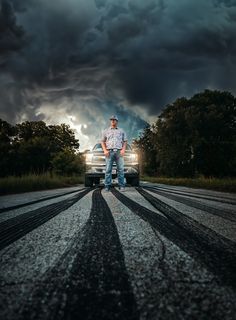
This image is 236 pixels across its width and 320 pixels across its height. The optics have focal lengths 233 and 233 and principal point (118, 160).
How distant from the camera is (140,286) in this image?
75cm

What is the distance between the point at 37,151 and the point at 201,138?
3768 cm

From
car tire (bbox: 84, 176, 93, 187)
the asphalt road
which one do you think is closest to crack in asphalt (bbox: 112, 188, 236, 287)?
the asphalt road

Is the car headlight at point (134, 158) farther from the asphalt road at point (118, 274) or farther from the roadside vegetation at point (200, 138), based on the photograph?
the roadside vegetation at point (200, 138)

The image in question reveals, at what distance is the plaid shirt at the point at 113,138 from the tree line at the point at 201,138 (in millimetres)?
24986

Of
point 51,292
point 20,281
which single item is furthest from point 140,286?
point 20,281

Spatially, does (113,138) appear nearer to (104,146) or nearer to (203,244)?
(104,146)

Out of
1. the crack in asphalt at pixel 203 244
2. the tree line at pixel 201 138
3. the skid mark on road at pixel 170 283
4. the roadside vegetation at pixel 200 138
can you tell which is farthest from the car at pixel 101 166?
the tree line at pixel 201 138

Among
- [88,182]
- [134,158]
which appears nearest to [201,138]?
[134,158]

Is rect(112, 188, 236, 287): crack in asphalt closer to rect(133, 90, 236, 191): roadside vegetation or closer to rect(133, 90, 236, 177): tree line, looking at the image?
rect(133, 90, 236, 191): roadside vegetation

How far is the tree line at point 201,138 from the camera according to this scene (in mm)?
31000

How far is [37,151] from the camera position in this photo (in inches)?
2115

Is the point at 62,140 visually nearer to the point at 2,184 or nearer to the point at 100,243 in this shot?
the point at 2,184

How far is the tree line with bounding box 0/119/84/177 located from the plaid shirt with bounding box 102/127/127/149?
573 cm

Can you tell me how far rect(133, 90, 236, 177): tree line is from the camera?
3100 cm
